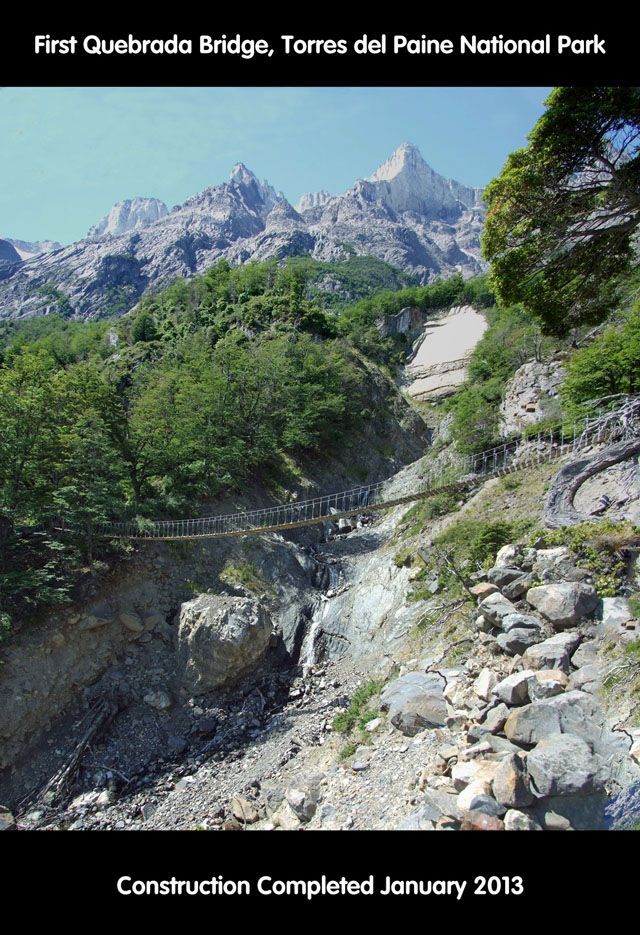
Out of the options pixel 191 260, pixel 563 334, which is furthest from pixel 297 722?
pixel 191 260

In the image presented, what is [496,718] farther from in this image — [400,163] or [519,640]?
[400,163]

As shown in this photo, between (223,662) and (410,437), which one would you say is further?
(410,437)

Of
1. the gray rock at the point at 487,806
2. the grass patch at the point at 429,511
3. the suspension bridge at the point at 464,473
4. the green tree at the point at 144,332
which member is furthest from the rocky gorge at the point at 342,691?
the green tree at the point at 144,332

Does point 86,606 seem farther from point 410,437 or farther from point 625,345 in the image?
point 410,437

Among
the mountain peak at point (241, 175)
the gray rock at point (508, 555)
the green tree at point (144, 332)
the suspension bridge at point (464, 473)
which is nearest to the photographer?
the gray rock at point (508, 555)

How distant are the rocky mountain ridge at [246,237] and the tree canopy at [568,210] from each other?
89.4 metres

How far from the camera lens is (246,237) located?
386 feet

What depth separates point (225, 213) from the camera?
123m

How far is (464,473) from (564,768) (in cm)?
1185

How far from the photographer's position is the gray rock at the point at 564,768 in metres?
3.93

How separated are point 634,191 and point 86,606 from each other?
13.6m

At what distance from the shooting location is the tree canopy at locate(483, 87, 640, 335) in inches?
223

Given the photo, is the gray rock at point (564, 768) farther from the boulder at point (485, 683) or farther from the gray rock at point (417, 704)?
the gray rock at point (417, 704)

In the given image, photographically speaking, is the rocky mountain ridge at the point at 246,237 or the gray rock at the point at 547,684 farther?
the rocky mountain ridge at the point at 246,237
